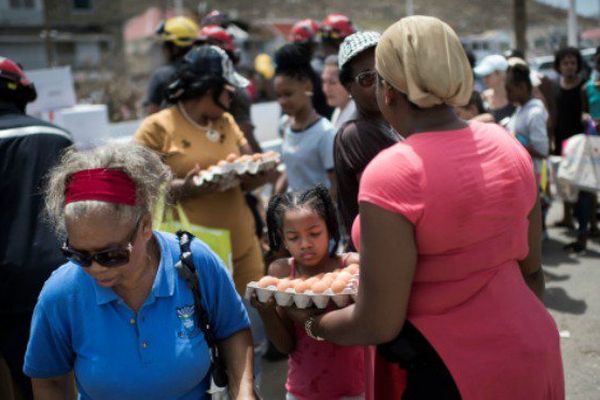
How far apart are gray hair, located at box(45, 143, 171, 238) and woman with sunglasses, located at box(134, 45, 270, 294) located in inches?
61.4

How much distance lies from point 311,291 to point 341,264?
2.54ft

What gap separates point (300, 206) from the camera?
316 cm

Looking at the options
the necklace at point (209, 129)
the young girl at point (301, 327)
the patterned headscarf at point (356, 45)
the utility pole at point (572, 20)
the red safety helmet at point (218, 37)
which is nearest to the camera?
the young girl at point (301, 327)

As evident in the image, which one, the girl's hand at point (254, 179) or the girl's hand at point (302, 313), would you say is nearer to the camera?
the girl's hand at point (302, 313)

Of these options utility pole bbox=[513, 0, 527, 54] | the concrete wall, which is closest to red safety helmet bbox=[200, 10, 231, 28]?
utility pole bbox=[513, 0, 527, 54]

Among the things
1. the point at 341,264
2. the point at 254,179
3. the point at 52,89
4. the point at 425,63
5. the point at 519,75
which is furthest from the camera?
the point at 52,89

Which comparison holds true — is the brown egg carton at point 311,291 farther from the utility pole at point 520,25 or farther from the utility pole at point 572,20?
the utility pole at point 520,25

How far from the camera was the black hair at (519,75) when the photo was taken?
6.91 metres

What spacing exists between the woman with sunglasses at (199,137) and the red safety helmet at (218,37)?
2.03m

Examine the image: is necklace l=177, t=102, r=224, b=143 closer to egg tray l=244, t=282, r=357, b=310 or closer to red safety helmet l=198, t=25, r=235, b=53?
egg tray l=244, t=282, r=357, b=310

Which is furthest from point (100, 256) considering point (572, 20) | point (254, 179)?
point (572, 20)

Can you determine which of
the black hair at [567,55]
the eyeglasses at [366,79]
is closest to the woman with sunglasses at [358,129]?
the eyeglasses at [366,79]

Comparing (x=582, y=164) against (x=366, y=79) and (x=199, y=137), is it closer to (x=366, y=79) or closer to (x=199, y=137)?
(x=199, y=137)

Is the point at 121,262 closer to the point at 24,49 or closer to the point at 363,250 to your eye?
the point at 363,250
